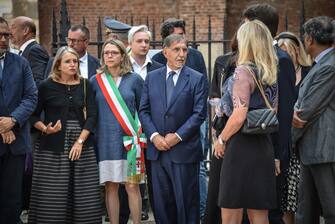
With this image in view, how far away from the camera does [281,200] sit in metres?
6.54

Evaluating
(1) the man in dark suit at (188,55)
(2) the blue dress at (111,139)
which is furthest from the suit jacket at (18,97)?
(1) the man in dark suit at (188,55)

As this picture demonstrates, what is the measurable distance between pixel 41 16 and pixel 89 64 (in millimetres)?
8242

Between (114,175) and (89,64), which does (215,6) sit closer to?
(89,64)

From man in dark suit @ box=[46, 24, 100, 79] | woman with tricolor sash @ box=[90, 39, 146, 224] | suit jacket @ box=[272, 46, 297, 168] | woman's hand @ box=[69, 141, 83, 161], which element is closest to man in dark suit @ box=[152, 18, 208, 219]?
man in dark suit @ box=[46, 24, 100, 79]

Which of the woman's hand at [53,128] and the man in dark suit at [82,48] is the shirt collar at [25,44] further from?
the woman's hand at [53,128]

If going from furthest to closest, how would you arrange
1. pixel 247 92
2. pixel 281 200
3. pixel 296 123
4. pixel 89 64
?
pixel 89 64 < pixel 281 200 < pixel 296 123 < pixel 247 92

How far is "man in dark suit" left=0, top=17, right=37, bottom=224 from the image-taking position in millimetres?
6762

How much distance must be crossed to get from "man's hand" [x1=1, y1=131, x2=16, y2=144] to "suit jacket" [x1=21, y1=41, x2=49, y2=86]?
1.29m

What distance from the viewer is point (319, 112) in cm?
585

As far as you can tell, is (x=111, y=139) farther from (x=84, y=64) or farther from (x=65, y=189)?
(x=84, y=64)

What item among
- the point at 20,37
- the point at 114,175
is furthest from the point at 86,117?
the point at 20,37

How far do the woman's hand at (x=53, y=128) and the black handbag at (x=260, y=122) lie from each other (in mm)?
2005

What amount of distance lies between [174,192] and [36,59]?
241 cm

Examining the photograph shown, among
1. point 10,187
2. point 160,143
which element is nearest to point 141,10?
point 10,187
